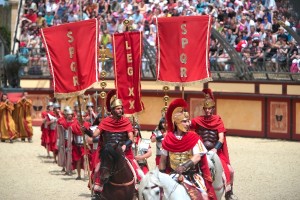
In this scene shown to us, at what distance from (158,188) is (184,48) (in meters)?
5.93

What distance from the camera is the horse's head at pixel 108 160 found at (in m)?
13.8

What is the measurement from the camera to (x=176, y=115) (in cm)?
1340

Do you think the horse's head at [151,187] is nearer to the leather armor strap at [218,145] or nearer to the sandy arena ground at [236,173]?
the leather armor strap at [218,145]

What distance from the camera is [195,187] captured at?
1312 cm

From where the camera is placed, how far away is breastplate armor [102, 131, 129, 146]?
15.8m

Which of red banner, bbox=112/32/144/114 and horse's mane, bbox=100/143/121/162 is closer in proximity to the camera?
horse's mane, bbox=100/143/121/162

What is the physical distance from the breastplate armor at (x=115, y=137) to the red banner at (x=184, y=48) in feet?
7.15

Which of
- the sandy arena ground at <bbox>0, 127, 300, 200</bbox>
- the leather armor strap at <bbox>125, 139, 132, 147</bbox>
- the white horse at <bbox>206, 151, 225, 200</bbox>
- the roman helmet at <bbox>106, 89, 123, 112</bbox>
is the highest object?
the roman helmet at <bbox>106, 89, 123, 112</bbox>

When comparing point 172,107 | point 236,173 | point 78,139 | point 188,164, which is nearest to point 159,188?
point 188,164

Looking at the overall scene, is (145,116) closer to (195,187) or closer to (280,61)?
(280,61)

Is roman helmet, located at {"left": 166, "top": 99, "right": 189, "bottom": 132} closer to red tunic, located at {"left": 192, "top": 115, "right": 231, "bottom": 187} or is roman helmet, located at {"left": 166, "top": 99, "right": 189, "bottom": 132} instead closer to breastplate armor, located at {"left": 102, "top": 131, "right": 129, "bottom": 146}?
breastplate armor, located at {"left": 102, "top": 131, "right": 129, "bottom": 146}

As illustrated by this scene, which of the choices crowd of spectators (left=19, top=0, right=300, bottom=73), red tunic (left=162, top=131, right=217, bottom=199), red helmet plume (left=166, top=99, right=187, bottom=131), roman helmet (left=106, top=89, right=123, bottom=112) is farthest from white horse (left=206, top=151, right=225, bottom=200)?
crowd of spectators (left=19, top=0, right=300, bottom=73)

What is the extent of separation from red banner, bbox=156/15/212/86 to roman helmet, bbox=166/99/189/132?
13.3 ft

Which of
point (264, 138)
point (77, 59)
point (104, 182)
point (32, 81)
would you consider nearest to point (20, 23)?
point (32, 81)
